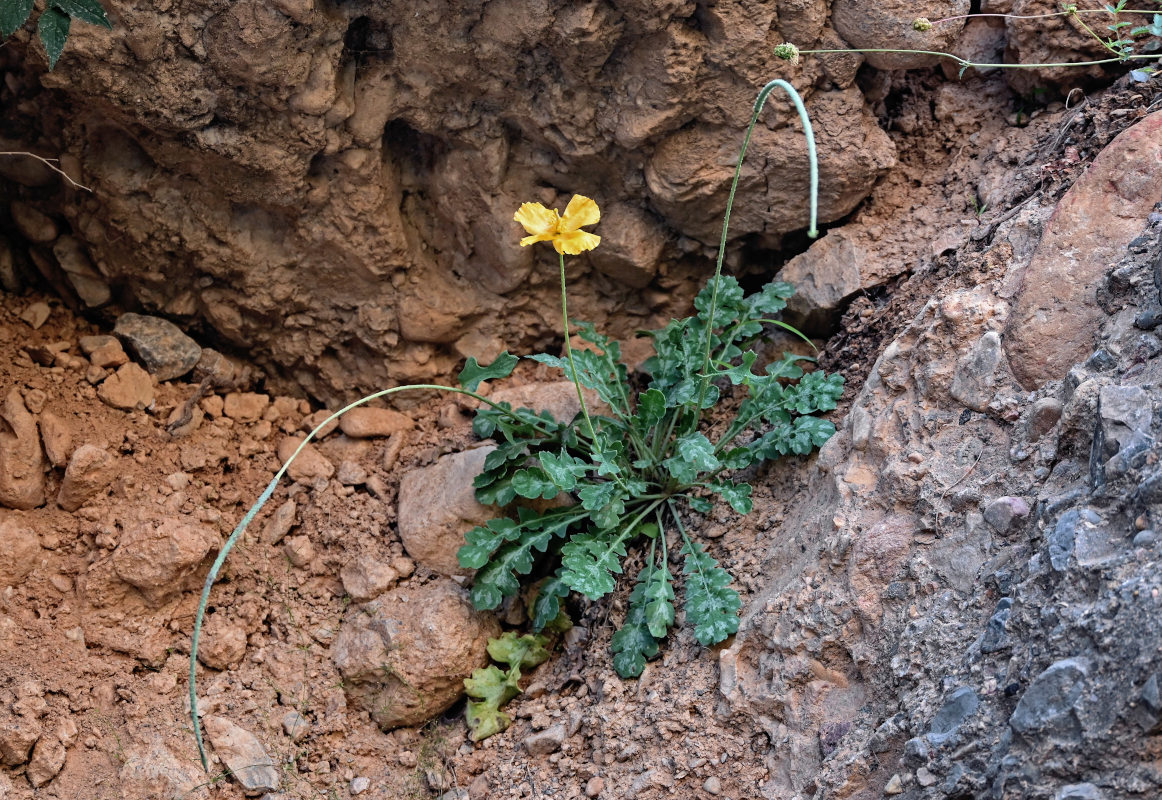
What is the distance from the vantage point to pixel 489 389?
375cm

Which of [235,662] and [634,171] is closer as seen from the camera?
[235,662]

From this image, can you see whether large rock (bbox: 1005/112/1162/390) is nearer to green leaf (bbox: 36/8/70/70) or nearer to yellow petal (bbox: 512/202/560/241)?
yellow petal (bbox: 512/202/560/241)

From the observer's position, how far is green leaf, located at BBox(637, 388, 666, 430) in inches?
124

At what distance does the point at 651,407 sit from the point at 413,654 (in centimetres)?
107

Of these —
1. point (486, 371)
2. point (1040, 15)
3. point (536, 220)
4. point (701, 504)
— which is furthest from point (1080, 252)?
point (486, 371)

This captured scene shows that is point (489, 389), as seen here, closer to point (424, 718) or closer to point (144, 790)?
point (424, 718)

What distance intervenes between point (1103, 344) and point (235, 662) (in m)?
2.65

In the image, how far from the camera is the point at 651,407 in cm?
318

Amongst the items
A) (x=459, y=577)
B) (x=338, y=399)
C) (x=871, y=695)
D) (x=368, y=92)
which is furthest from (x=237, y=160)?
(x=871, y=695)

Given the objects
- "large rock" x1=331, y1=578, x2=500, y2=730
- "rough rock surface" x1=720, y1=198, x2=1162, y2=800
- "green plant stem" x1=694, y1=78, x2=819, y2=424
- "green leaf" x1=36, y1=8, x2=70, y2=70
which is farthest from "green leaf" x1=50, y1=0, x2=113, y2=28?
"rough rock surface" x1=720, y1=198, x2=1162, y2=800

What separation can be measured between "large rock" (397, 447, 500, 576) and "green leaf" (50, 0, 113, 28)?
169cm

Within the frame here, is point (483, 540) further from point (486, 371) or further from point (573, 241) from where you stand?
point (573, 241)

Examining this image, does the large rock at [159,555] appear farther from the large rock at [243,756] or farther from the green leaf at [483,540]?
the green leaf at [483,540]

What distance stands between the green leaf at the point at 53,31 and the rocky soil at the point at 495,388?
0.37 metres
